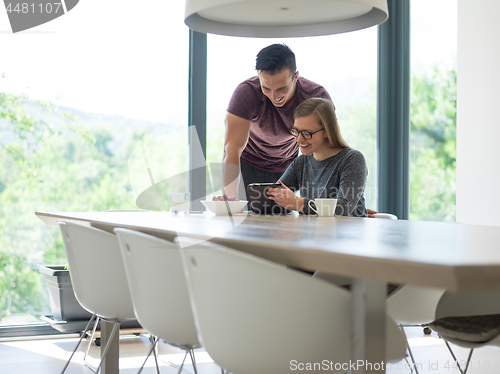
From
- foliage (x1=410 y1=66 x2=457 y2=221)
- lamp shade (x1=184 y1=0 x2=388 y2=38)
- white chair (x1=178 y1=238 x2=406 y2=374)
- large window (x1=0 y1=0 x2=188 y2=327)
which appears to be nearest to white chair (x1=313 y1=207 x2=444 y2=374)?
white chair (x1=178 y1=238 x2=406 y2=374)

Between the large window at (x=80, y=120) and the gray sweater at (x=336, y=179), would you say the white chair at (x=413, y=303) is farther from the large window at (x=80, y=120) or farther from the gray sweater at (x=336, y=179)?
the large window at (x=80, y=120)

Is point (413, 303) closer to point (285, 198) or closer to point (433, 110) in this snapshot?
point (285, 198)

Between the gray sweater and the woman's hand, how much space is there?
54 mm

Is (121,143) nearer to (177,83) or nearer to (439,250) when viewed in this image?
(177,83)

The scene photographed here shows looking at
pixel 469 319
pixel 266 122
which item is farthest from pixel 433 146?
Result: pixel 469 319

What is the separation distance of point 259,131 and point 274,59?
1.88 feet

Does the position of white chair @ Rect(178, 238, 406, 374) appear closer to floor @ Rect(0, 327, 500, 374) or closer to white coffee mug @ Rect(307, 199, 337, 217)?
white coffee mug @ Rect(307, 199, 337, 217)

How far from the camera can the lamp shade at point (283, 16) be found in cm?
193

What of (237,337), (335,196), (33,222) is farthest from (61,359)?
(237,337)

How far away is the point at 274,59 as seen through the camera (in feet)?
8.40

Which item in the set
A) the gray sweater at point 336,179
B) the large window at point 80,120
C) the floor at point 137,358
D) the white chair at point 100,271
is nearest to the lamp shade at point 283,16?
the gray sweater at point 336,179

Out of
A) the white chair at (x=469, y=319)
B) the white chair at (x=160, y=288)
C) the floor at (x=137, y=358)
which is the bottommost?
the floor at (x=137, y=358)

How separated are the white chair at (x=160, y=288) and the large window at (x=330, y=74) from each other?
2.53 metres

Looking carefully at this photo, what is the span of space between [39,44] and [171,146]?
1084 millimetres
